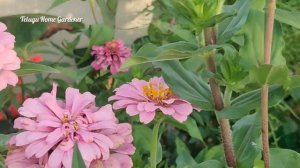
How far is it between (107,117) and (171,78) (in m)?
0.10

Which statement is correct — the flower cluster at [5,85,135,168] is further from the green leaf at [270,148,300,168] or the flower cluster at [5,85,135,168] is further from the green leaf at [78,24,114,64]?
the green leaf at [78,24,114,64]

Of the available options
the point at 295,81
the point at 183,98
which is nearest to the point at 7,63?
the point at 183,98

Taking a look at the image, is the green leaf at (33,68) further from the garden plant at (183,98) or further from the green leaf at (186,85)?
the green leaf at (186,85)

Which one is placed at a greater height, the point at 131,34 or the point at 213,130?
the point at 131,34

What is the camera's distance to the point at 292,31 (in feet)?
4.84

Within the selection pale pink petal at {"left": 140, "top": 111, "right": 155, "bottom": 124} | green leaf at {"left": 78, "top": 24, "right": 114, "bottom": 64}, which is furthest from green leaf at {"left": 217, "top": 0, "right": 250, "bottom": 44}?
green leaf at {"left": 78, "top": 24, "right": 114, "bottom": 64}

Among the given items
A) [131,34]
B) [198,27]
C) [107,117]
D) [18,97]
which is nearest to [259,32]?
[198,27]

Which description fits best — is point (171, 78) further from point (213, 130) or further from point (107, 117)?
point (213, 130)

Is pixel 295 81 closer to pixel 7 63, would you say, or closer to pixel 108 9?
pixel 7 63

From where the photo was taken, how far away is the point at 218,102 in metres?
0.73

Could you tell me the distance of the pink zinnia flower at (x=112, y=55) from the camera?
114cm

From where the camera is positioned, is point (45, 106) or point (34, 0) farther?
point (34, 0)

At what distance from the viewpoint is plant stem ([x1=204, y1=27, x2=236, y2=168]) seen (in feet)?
2.29

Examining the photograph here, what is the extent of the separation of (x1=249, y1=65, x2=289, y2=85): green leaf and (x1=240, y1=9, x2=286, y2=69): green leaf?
0.15 ft
